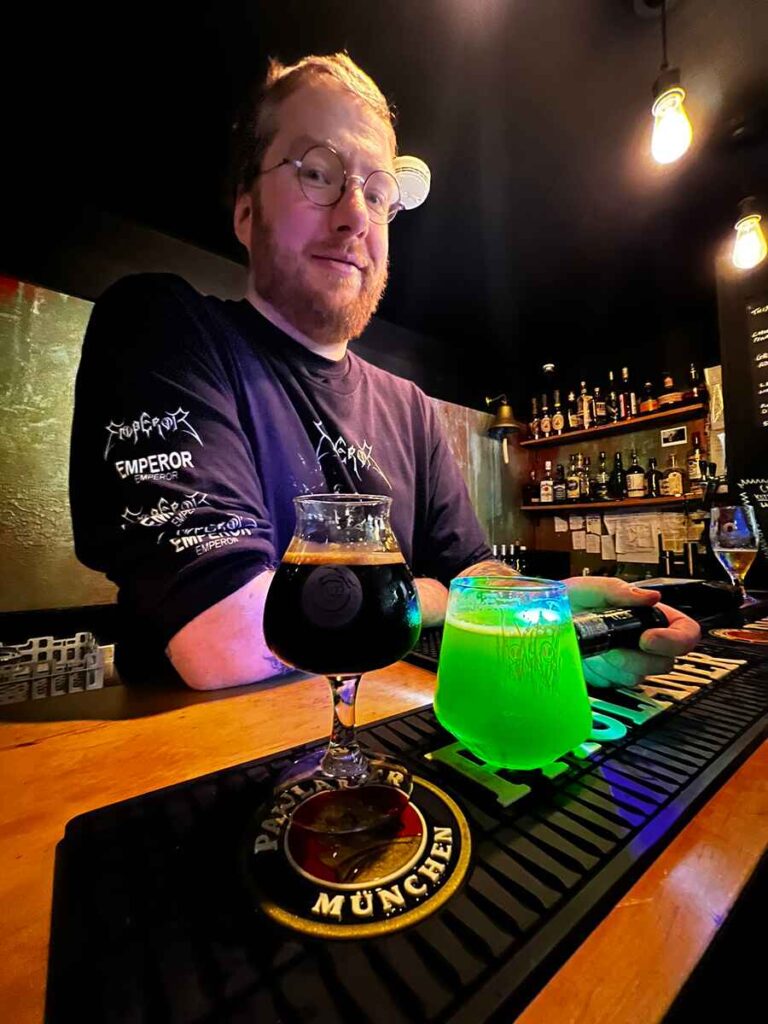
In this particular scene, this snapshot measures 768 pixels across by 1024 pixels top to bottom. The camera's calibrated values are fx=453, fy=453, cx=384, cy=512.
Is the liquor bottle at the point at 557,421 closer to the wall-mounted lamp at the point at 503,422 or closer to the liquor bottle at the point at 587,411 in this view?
the liquor bottle at the point at 587,411

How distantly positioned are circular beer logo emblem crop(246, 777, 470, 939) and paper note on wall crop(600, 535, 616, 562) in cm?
367

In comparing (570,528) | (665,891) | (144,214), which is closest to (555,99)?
(144,214)

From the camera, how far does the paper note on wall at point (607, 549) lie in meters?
3.62

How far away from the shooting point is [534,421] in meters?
A: 4.04

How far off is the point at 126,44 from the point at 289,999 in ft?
7.49

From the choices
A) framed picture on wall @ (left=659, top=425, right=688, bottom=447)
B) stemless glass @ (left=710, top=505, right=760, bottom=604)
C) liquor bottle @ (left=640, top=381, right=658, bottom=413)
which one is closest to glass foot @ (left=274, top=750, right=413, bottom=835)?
stemless glass @ (left=710, top=505, right=760, bottom=604)

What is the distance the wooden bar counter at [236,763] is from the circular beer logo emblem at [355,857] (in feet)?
0.28

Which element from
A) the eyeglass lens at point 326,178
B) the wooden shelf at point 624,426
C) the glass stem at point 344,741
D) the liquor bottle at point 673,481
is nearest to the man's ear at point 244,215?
the eyeglass lens at point 326,178

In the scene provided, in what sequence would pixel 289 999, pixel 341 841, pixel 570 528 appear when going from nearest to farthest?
pixel 289 999 → pixel 341 841 → pixel 570 528

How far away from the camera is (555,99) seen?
1.67 meters

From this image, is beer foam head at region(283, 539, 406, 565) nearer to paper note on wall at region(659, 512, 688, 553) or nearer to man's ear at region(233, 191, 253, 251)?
man's ear at region(233, 191, 253, 251)

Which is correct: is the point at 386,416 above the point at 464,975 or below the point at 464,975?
above

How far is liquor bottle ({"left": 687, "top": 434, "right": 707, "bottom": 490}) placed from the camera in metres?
3.03

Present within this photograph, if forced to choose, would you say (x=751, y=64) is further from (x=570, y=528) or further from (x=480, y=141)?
(x=570, y=528)
